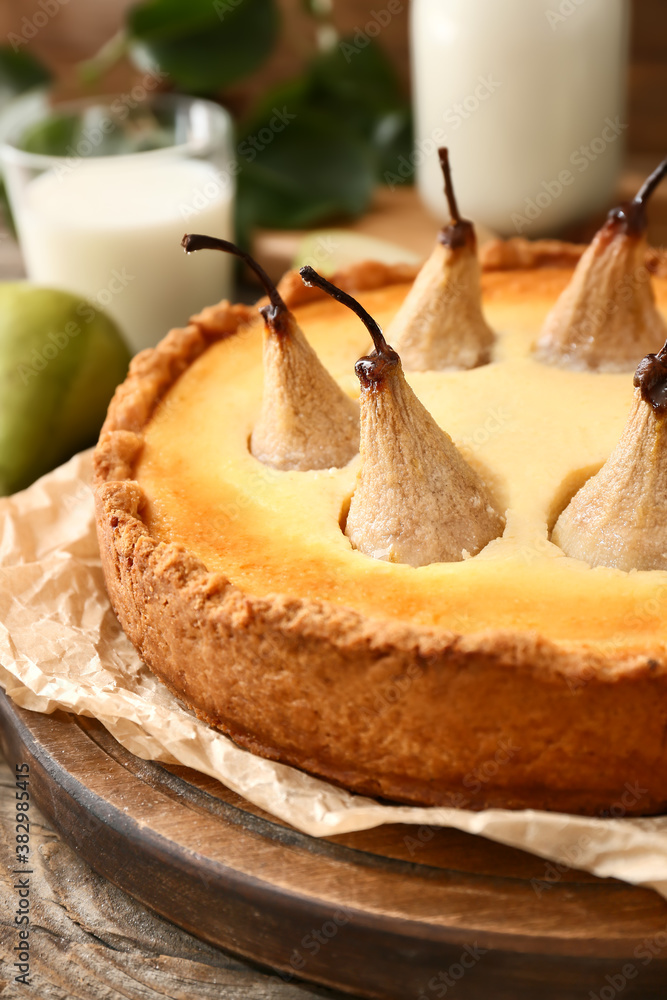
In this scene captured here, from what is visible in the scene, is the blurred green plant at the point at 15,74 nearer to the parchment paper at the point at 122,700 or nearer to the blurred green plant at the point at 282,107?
the blurred green plant at the point at 282,107

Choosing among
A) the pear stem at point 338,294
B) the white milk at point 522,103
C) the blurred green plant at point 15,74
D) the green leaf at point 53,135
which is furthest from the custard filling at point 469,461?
the blurred green plant at point 15,74

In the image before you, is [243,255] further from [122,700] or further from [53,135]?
[53,135]

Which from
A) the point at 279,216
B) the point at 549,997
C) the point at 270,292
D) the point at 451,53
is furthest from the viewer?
the point at 279,216

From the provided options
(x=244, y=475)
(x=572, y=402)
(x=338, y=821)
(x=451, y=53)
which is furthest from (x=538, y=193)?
(x=338, y=821)

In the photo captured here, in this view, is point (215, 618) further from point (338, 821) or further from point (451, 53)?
point (451, 53)

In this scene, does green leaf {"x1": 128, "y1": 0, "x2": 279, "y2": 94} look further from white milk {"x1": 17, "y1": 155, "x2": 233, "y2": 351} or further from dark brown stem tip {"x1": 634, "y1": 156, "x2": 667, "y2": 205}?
dark brown stem tip {"x1": 634, "y1": 156, "x2": 667, "y2": 205}

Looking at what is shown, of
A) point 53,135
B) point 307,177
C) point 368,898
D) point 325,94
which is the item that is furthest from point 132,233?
point 368,898
